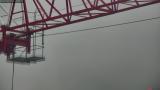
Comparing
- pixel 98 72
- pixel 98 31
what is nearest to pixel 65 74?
pixel 98 72

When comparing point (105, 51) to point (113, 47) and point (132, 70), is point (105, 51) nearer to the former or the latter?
point (113, 47)

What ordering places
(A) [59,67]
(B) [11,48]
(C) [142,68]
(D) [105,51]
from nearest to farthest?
(B) [11,48] < (C) [142,68] < (D) [105,51] < (A) [59,67]

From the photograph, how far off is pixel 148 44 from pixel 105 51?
3.18m

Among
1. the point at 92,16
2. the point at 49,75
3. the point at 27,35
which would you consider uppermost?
the point at 92,16

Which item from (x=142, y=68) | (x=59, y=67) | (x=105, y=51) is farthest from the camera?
(x=59, y=67)

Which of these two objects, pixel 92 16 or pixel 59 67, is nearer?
pixel 92 16

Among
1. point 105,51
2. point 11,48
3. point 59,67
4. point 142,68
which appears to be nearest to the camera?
point 11,48

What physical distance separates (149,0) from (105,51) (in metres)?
5.50

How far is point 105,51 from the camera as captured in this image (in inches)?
843

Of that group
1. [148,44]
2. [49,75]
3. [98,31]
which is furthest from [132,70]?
[49,75]

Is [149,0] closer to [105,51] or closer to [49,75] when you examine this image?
[105,51]

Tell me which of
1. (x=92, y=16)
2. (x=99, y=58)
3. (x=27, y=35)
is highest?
(x=92, y=16)

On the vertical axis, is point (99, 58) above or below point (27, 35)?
below

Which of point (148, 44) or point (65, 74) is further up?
point (148, 44)
